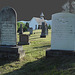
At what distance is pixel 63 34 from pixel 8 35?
9.18ft

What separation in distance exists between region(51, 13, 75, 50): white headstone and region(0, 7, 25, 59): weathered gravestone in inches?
76.6

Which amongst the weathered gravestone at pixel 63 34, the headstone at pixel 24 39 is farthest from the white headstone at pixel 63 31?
the headstone at pixel 24 39

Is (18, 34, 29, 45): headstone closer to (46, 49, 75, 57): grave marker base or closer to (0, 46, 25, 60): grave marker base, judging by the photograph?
(0, 46, 25, 60): grave marker base

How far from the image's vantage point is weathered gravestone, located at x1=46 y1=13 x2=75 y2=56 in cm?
696

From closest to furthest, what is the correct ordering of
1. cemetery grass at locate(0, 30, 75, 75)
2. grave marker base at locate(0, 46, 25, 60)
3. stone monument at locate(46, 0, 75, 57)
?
cemetery grass at locate(0, 30, 75, 75)
stone monument at locate(46, 0, 75, 57)
grave marker base at locate(0, 46, 25, 60)

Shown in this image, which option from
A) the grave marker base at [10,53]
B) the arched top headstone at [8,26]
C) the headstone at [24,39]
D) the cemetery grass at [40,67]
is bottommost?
the cemetery grass at [40,67]

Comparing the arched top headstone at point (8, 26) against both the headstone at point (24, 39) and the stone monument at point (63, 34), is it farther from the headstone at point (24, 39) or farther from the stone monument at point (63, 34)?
the headstone at point (24, 39)

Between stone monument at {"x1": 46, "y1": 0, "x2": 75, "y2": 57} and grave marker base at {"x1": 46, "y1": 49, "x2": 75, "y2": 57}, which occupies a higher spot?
stone monument at {"x1": 46, "y1": 0, "x2": 75, "y2": 57}

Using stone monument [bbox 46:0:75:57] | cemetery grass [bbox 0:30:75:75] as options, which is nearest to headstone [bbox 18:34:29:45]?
cemetery grass [bbox 0:30:75:75]

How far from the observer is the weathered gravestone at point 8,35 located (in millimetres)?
7209

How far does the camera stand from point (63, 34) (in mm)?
7039

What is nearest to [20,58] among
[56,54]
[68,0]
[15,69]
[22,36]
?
[15,69]

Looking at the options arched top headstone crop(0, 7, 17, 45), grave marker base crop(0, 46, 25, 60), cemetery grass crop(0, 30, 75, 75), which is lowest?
cemetery grass crop(0, 30, 75, 75)

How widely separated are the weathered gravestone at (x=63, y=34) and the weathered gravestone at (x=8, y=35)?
169 cm
